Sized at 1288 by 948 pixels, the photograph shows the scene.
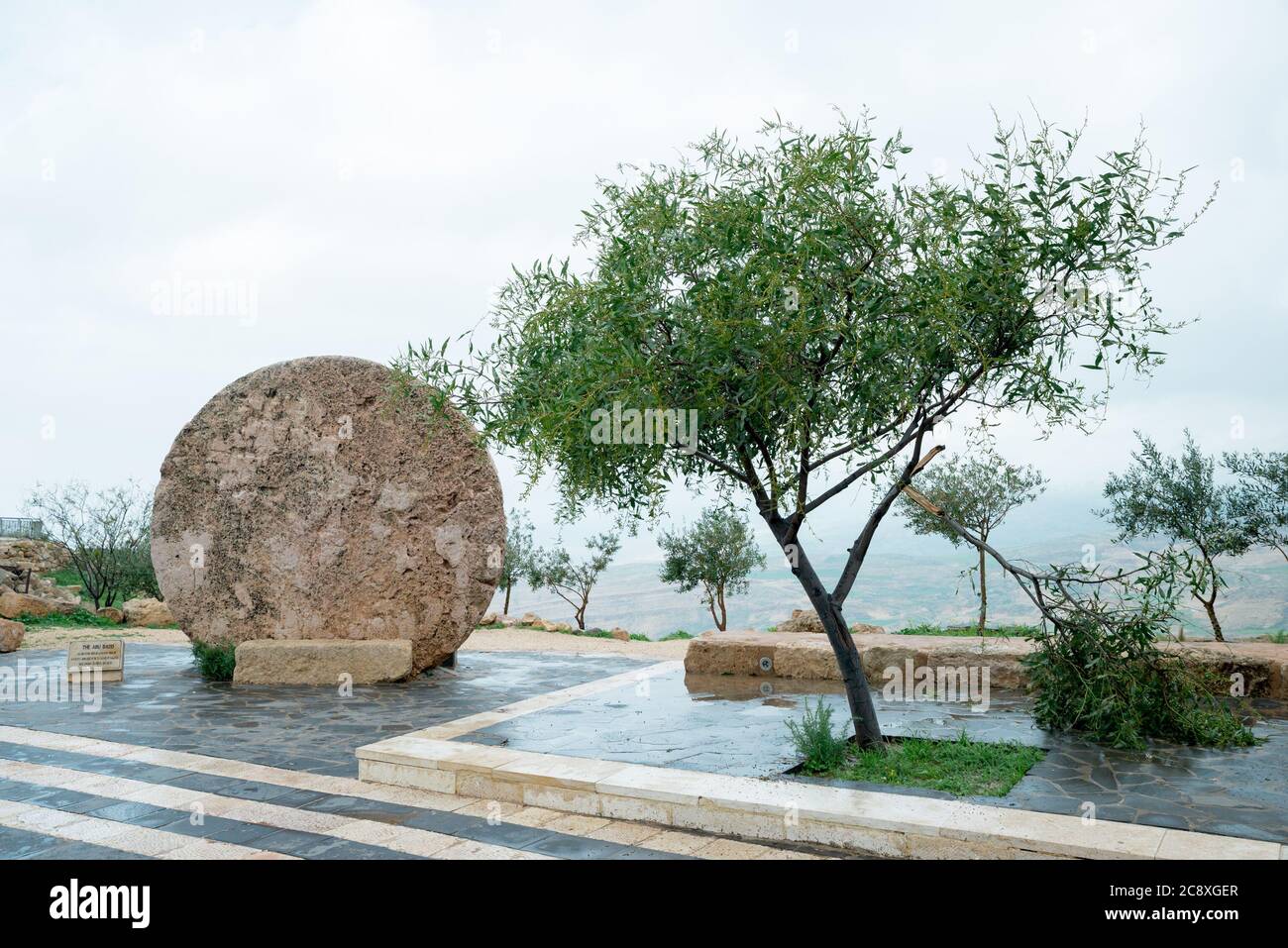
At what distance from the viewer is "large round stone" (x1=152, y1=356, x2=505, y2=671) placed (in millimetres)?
13078

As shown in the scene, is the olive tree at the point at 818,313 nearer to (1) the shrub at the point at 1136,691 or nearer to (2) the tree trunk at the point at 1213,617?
(1) the shrub at the point at 1136,691

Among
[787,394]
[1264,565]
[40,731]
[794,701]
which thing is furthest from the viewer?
[1264,565]

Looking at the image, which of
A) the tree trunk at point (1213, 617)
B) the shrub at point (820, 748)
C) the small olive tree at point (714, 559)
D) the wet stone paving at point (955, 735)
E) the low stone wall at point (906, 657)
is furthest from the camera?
the small olive tree at point (714, 559)

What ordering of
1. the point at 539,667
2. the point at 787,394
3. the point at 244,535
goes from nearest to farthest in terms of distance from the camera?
the point at 787,394, the point at 244,535, the point at 539,667

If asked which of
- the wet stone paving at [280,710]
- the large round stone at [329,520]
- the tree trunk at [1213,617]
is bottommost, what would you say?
the wet stone paving at [280,710]

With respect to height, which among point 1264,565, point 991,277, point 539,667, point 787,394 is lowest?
point 539,667

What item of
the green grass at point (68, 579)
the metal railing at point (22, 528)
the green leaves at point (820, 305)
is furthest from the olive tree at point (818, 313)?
the metal railing at point (22, 528)

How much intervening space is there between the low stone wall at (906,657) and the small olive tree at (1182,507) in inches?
256

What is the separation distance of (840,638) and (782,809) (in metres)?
2.14

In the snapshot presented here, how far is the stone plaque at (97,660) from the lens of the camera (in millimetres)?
12883
